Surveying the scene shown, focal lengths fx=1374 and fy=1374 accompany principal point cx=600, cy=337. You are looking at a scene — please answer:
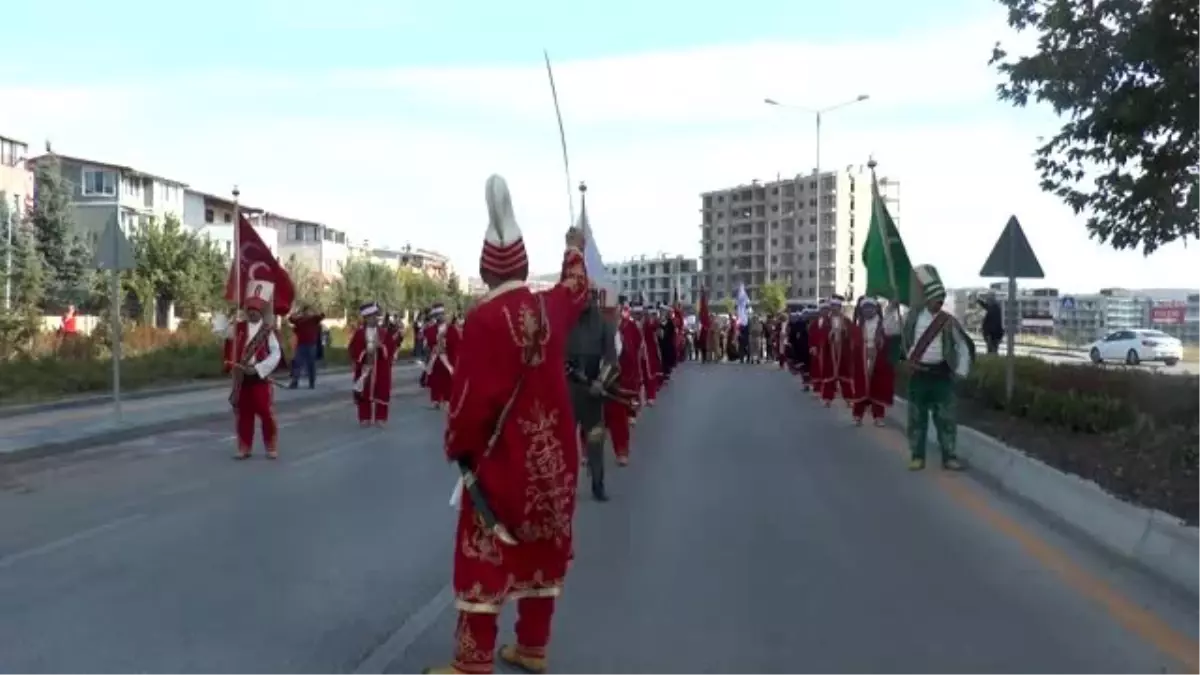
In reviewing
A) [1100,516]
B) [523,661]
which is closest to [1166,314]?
[1100,516]

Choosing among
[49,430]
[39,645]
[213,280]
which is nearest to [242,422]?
[49,430]

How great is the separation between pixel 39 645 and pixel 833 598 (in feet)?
13.6

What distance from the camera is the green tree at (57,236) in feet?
182

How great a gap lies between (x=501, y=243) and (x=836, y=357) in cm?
1878

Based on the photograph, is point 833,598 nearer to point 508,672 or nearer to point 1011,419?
point 508,672

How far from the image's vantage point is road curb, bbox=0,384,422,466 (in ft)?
51.6

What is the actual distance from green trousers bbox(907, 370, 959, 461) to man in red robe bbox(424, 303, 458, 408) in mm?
9391

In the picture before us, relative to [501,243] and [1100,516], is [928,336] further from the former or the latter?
[501,243]

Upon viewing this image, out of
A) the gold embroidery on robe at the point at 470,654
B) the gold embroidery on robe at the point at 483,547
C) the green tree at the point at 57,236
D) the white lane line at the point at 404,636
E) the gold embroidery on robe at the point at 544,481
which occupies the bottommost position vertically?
the white lane line at the point at 404,636

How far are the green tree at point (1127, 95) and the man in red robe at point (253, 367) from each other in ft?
26.5

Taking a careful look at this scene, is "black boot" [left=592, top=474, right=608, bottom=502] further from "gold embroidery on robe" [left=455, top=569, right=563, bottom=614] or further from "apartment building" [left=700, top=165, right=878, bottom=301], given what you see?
"apartment building" [left=700, top=165, right=878, bottom=301]

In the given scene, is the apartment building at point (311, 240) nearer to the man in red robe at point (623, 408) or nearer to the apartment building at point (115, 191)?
the apartment building at point (115, 191)

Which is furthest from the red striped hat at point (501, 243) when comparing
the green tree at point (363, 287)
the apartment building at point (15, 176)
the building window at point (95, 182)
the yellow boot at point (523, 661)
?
the building window at point (95, 182)

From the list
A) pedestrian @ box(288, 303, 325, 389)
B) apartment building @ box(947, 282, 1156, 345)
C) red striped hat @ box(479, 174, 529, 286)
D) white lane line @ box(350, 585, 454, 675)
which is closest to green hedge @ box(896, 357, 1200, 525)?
white lane line @ box(350, 585, 454, 675)
